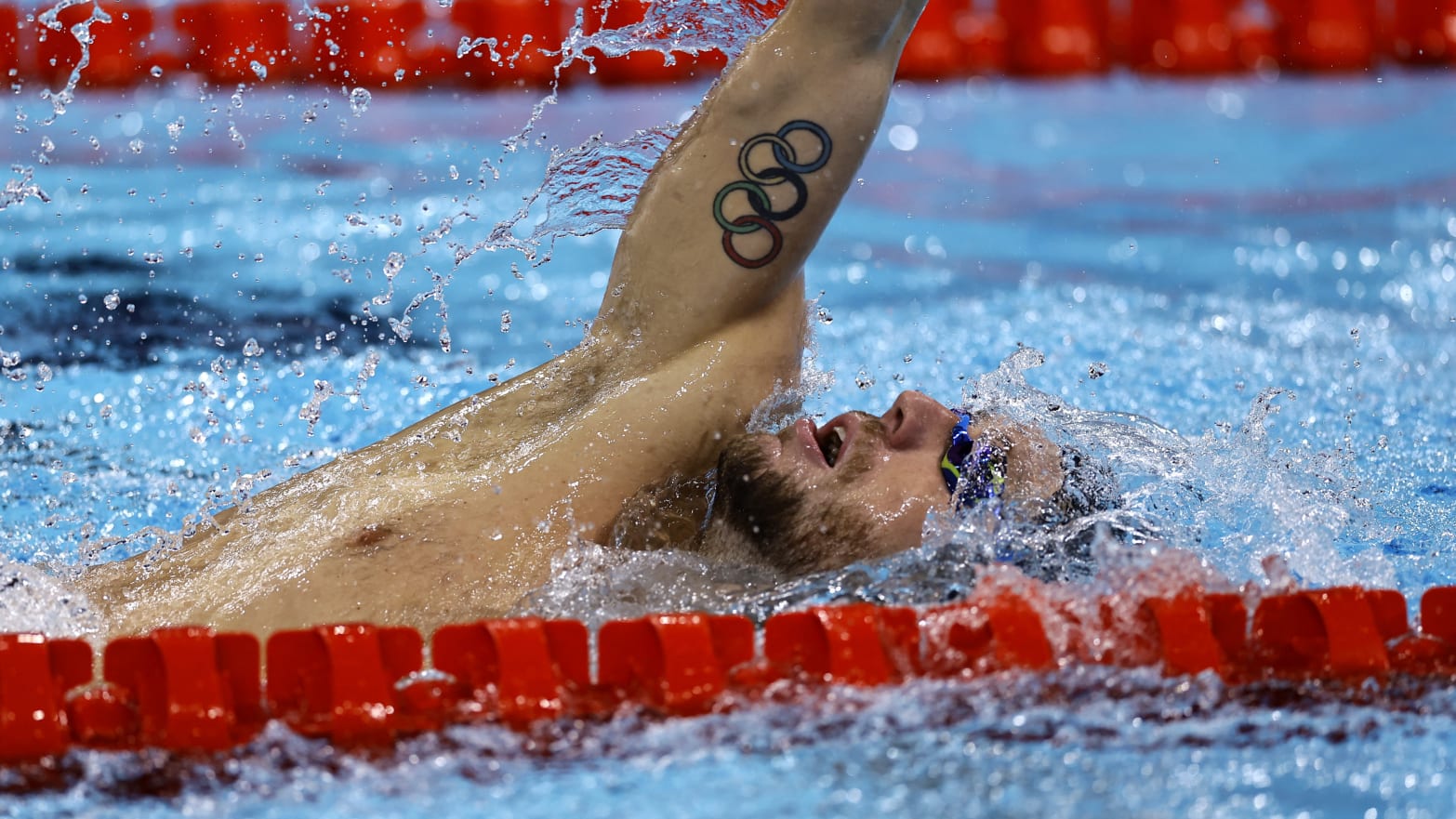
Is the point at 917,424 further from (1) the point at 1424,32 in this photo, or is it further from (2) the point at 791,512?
(1) the point at 1424,32

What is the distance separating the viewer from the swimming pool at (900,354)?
146 centimetres

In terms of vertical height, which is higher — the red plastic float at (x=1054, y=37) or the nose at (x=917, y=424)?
the red plastic float at (x=1054, y=37)

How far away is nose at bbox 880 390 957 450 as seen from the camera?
5.90 feet

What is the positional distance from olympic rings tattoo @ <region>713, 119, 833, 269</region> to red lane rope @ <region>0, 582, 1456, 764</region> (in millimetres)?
514

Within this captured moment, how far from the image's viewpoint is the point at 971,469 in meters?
1.76

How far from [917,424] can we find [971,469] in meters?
0.09

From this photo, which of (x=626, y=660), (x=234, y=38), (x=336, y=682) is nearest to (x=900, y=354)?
(x=626, y=660)

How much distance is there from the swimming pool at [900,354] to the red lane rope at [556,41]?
130mm

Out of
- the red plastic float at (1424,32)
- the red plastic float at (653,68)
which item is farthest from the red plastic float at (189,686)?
the red plastic float at (1424,32)

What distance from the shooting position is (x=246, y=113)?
545cm

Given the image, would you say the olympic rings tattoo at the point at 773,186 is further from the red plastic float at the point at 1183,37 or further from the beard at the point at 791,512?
the red plastic float at the point at 1183,37

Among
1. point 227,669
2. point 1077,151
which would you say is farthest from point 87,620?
point 1077,151

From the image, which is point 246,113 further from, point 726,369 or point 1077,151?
point 726,369

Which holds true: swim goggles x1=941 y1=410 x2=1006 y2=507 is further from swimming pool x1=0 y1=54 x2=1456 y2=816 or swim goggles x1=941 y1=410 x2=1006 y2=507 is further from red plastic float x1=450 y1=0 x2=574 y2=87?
red plastic float x1=450 y1=0 x2=574 y2=87
